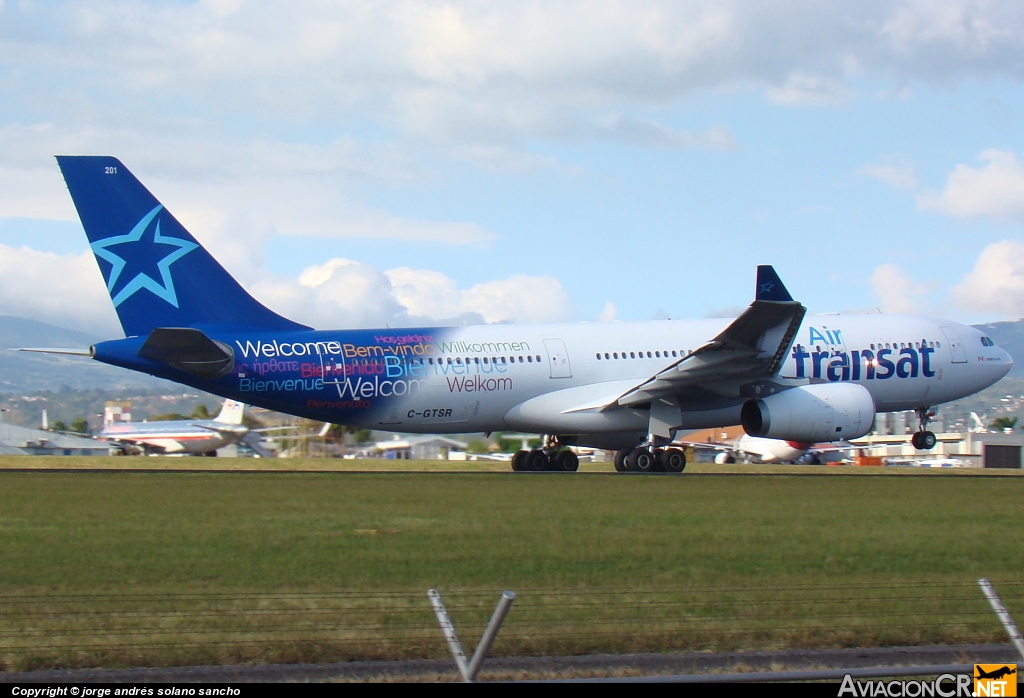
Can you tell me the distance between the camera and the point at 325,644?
10656mm

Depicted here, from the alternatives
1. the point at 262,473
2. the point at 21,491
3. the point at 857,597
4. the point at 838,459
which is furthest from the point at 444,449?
the point at 857,597

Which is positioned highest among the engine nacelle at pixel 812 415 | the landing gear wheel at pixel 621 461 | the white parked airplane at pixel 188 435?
the engine nacelle at pixel 812 415

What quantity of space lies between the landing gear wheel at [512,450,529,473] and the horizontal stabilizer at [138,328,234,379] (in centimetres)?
1028

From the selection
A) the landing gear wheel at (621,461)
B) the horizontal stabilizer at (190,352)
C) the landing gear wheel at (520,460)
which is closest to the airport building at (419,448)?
the landing gear wheel at (520,460)

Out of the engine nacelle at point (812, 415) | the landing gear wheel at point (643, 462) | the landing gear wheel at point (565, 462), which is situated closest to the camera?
the engine nacelle at point (812, 415)

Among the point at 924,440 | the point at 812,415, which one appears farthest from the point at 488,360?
the point at 924,440

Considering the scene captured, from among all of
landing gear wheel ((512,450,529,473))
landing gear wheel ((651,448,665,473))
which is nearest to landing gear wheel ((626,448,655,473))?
landing gear wheel ((651,448,665,473))

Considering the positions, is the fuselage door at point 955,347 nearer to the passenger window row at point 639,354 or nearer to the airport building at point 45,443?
the passenger window row at point 639,354

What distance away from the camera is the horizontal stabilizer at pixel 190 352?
3041cm

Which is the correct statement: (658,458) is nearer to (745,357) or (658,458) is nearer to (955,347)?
(745,357)

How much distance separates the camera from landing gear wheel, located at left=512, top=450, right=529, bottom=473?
1501 inches

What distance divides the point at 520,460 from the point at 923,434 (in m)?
13.7

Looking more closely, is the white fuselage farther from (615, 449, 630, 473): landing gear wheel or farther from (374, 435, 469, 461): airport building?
(374, 435, 469, 461): airport building

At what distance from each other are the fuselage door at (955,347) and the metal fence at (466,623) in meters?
27.8
